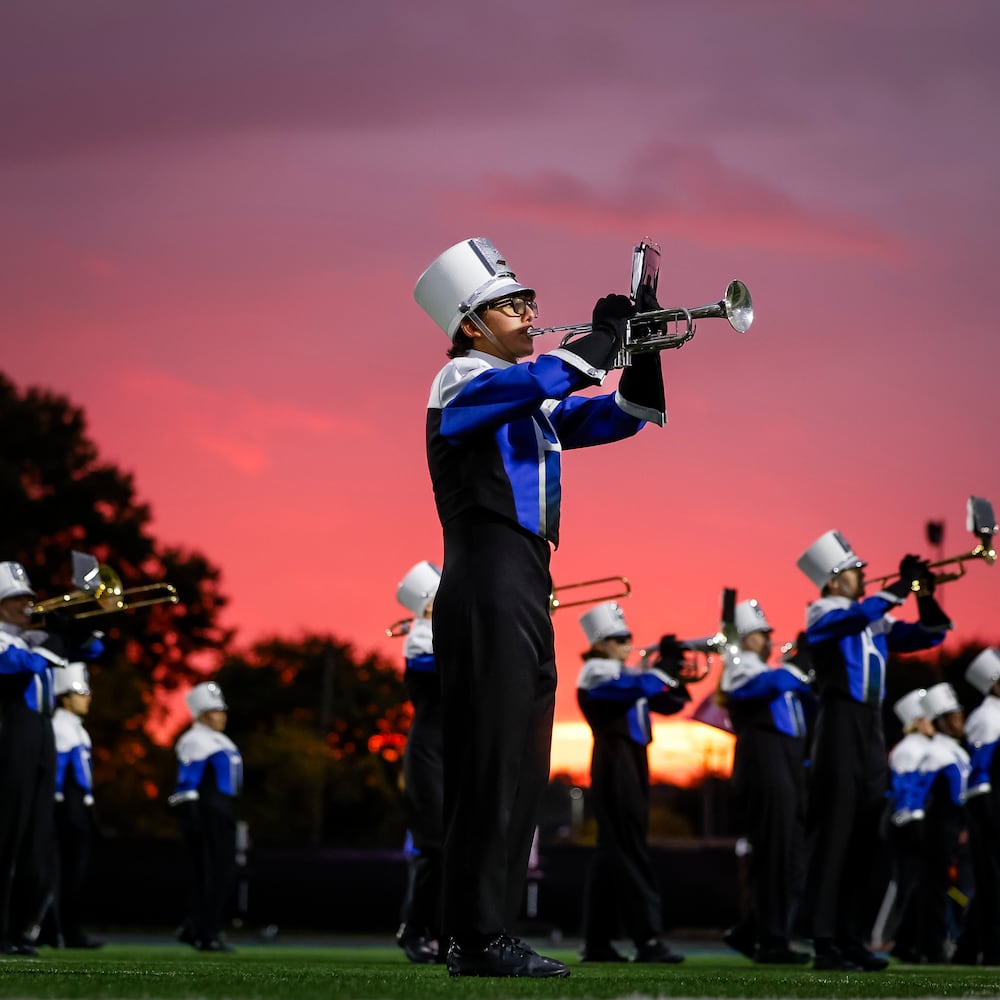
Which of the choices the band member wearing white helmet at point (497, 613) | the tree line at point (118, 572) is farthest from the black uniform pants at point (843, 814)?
the tree line at point (118, 572)

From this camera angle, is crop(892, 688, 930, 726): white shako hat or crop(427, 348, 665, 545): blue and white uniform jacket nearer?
crop(427, 348, 665, 545): blue and white uniform jacket

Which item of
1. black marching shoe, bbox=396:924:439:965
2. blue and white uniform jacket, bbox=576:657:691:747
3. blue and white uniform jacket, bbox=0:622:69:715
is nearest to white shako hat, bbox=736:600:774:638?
blue and white uniform jacket, bbox=576:657:691:747

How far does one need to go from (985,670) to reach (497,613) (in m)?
8.97

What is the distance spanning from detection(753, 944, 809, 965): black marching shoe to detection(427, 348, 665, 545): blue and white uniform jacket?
5402 millimetres

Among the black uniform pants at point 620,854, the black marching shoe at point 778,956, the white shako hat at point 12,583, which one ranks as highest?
the white shako hat at point 12,583

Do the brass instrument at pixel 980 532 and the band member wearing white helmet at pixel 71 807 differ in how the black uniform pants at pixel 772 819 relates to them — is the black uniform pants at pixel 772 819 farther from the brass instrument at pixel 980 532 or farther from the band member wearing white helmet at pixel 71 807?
the band member wearing white helmet at pixel 71 807

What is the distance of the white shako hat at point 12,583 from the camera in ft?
31.4

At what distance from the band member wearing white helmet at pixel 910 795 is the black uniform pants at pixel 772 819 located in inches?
68.1

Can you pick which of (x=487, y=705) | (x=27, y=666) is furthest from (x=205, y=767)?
(x=487, y=705)

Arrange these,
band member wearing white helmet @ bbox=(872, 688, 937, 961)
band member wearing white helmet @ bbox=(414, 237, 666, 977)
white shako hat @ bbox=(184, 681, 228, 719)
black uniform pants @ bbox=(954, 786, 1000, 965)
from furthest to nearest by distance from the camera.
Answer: white shako hat @ bbox=(184, 681, 228, 719), band member wearing white helmet @ bbox=(872, 688, 937, 961), black uniform pants @ bbox=(954, 786, 1000, 965), band member wearing white helmet @ bbox=(414, 237, 666, 977)

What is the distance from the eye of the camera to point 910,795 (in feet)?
43.3

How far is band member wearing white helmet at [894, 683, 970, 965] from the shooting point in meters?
11.9

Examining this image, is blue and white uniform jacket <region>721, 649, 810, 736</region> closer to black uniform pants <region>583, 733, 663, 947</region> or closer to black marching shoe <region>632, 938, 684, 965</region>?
black uniform pants <region>583, 733, 663, 947</region>

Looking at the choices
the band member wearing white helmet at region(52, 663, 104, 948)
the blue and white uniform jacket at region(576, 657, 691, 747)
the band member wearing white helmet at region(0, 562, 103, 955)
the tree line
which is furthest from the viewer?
the tree line
